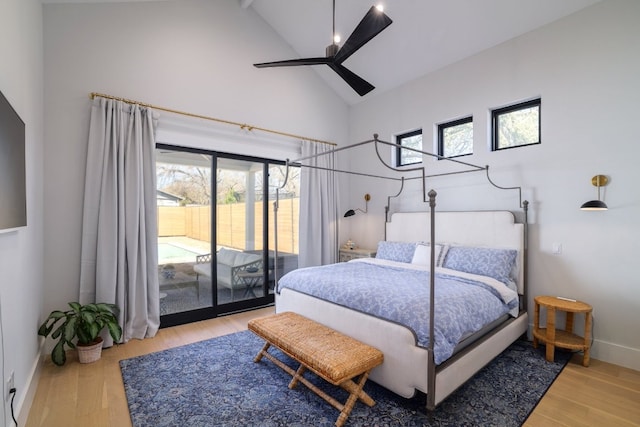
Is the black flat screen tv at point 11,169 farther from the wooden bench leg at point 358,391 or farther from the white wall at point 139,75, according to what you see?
the wooden bench leg at point 358,391

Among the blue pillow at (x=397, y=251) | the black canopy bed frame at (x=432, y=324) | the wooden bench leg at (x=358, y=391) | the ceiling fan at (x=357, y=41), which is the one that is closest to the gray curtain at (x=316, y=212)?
the blue pillow at (x=397, y=251)

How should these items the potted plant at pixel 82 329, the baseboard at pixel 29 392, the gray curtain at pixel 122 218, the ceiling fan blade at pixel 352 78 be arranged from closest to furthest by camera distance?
1. the baseboard at pixel 29 392
2. the potted plant at pixel 82 329
3. the ceiling fan blade at pixel 352 78
4. the gray curtain at pixel 122 218

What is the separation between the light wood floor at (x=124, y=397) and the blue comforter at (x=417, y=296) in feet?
2.13

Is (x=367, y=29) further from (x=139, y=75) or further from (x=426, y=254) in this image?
(x=139, y=75)

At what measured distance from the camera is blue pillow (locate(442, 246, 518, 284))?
119 inches

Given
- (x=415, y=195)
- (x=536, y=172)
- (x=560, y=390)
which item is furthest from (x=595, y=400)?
(x=415, y=195)

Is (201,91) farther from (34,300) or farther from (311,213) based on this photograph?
(34,300)

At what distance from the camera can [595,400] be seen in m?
2.18

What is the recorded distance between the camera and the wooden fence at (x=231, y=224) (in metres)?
Answer: 3.67

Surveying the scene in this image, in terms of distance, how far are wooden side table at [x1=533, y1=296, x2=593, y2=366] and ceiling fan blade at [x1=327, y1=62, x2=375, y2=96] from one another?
2668 mm

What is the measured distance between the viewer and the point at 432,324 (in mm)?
1917

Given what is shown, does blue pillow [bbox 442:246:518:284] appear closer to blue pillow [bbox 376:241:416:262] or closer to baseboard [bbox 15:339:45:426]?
blue pillow [bbox 376:241:416:262]

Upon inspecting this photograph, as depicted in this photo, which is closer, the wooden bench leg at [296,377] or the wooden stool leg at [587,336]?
the wooden bench leg at [296,377]

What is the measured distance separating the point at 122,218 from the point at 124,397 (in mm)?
1684
